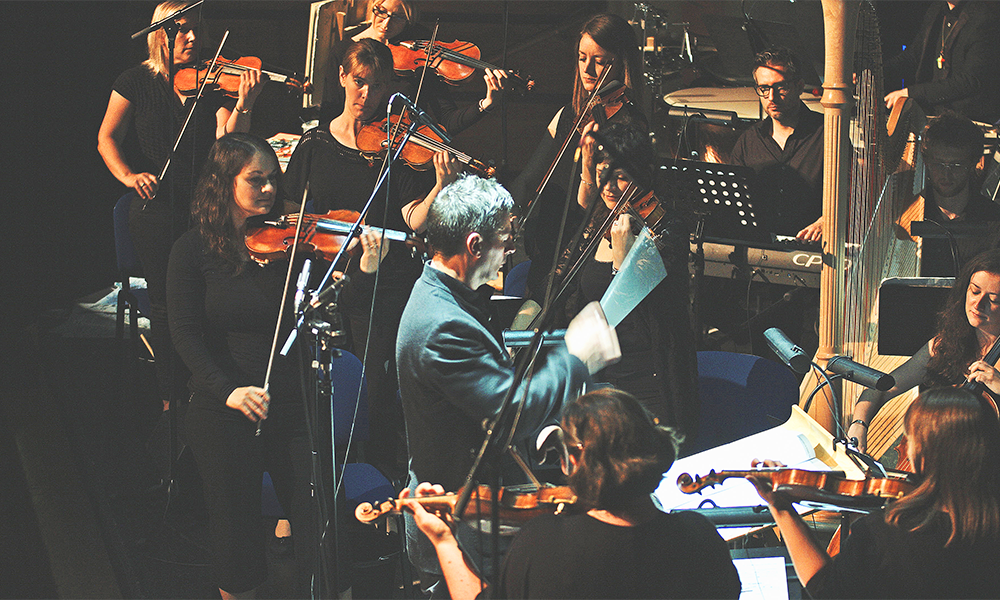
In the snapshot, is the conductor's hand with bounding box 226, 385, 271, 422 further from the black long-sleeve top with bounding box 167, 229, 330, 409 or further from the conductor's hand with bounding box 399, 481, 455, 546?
the conductor's hand with bounding box 399, 481, 455, 546

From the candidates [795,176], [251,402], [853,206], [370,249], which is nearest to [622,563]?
[251,402]

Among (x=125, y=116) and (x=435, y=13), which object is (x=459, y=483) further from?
(x=435, y=13)

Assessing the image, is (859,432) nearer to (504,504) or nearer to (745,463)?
(745,463)

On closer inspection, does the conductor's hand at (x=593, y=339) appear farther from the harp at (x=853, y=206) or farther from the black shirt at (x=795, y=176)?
the black shirt at (x=795, y=176)

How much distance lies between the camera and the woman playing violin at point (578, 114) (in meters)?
3.48

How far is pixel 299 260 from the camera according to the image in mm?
3037

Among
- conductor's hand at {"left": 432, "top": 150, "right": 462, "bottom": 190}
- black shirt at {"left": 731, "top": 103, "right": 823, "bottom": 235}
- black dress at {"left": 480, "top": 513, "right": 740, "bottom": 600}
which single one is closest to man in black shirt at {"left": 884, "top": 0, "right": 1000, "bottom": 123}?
black shirt at {"left": 731, "top": 103, "right": 823, "bottom": 235}

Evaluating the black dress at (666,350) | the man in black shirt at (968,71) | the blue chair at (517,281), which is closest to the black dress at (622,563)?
the black dress at (666,350)

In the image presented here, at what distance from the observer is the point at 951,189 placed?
12.3 feet

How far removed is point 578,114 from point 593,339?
1.68 meters

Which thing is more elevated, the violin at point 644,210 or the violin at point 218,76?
the violin at point 218,76

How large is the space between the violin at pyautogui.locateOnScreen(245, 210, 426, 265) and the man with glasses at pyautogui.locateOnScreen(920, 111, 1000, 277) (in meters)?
2.04

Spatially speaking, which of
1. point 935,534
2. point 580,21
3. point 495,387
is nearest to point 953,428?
point 935,534

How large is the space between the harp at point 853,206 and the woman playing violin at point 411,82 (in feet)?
4.32
